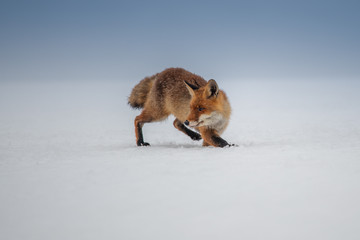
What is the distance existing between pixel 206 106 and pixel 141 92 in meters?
2.16

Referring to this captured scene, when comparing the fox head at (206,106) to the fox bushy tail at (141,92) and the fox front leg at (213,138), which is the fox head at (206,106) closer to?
the fox front leg at (213,138)

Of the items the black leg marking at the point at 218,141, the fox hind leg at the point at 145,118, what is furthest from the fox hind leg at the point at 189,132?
the black leg marking at the point at 218,141

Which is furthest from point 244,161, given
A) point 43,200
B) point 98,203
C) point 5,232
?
point 5,232

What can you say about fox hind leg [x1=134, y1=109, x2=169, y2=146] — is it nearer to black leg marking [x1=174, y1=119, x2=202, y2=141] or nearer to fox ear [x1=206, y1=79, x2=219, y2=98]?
black leg marking [x1=174, y1=119, x2=202, y2=141]

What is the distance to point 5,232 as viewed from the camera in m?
2.60

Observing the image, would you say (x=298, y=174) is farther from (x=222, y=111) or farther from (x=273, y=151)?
(x=222, y=111)

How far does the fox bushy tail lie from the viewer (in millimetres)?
7121

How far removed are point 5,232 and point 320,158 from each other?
3.80 meters

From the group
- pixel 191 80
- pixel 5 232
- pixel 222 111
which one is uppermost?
pixel 191 80

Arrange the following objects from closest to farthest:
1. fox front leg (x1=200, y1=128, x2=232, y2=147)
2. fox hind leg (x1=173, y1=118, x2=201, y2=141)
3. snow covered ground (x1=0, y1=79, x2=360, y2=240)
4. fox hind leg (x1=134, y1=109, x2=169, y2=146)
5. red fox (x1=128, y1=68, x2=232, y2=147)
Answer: snow covered ground (x1=0, y1=79, x2=360, y2=240), red fox (x1=128, y1=68, x2=232, y2=147), fox front leg (x1=200, y1=128, x2=232, y2=147), fox hind leg (x1=134, y1=109, x2=169, y2=146), fox hind leg (x1=173, y1=118, x2=201, y2=141)

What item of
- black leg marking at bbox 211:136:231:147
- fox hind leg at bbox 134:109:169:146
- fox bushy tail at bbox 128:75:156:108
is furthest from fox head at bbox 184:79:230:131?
fox bushy tail at bbox 128:75:156:108

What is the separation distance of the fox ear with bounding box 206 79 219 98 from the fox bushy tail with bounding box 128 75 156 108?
1952mm

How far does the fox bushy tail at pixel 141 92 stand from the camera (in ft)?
23.4

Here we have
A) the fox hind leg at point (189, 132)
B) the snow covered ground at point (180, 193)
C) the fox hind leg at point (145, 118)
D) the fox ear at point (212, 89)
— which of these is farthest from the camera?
the fox hind leg at point (189, 132)
